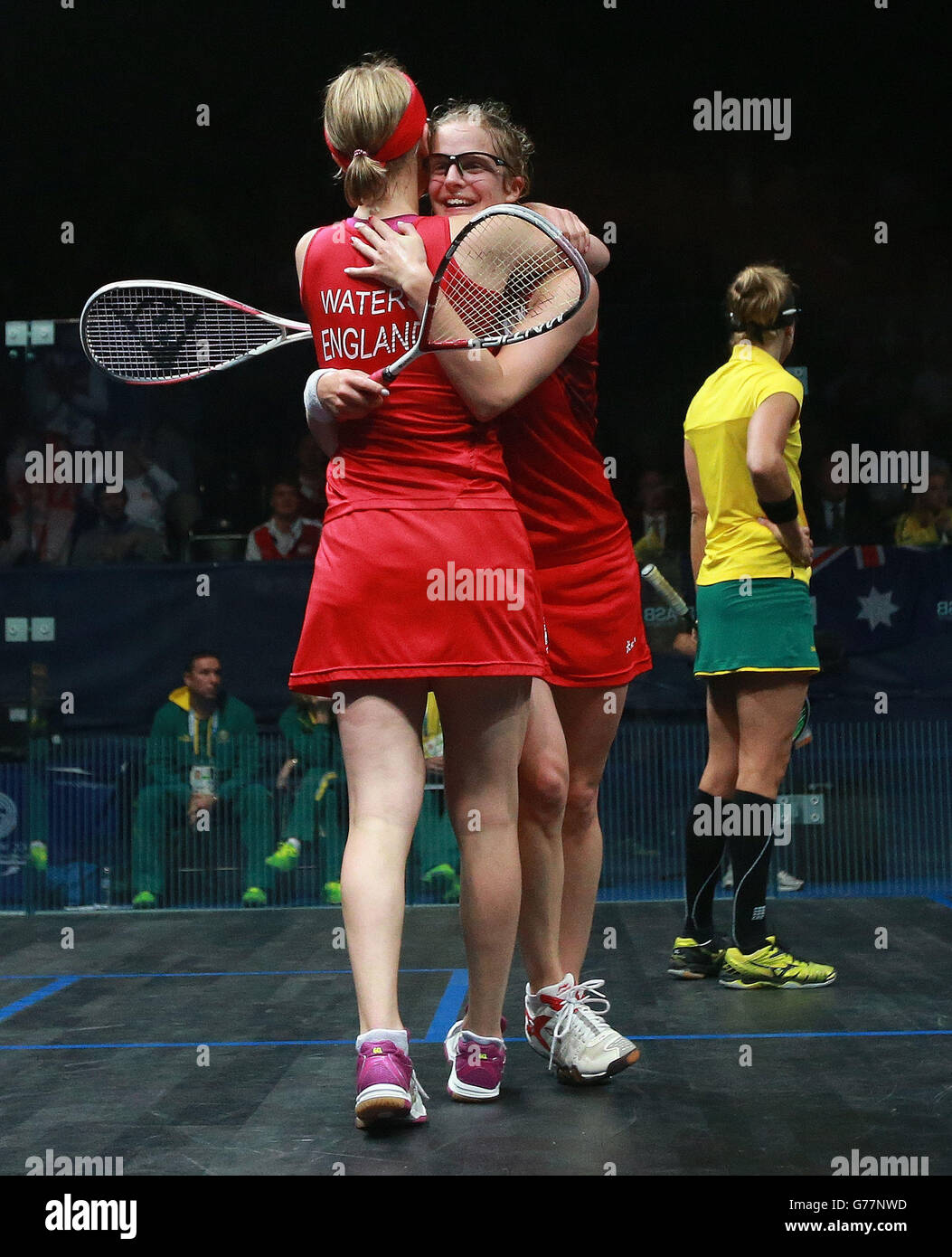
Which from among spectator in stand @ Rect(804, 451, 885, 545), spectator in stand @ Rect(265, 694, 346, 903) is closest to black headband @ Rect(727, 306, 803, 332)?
spectator in stand @ Rect(265, 694, 346, 903)

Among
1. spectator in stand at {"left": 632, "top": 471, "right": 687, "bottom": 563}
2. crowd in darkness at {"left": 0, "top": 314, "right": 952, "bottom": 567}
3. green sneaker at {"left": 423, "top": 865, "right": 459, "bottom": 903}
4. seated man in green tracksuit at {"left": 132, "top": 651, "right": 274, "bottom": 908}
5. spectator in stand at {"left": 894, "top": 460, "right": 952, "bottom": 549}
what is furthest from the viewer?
spectator in stand at {"left": 894, "top": 460, "right": 952, "bottom": 549}

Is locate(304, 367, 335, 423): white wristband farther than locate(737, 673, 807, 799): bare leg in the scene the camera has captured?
No

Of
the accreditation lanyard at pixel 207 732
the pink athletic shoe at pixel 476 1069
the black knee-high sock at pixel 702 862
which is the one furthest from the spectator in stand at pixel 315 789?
the pink athletic shoe at pixel 476 1069

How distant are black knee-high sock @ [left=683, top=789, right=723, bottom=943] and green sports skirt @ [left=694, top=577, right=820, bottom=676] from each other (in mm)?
286

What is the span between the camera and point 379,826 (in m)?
1.71

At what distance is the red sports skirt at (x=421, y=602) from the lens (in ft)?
5.57

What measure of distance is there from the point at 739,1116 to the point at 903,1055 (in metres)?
0.44

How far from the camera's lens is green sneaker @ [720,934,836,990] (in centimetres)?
268

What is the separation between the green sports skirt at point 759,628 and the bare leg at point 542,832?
0.84 meters

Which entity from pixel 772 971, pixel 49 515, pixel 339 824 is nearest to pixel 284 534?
pixel 49 515

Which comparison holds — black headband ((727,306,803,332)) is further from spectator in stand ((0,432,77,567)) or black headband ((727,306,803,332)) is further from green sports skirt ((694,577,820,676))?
spectator in stand ((0,432,77,567))

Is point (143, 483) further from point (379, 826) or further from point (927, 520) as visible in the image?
point (379, 826)

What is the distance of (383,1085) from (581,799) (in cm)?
64

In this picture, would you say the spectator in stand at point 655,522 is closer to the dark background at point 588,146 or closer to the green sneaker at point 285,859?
the dark background at point 588,146
